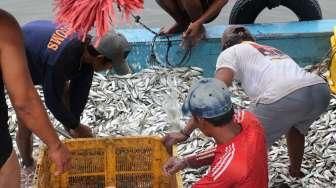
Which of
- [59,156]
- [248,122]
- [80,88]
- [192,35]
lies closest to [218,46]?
[192,35]

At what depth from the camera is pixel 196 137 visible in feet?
17.3

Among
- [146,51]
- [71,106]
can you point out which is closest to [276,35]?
[146,51]

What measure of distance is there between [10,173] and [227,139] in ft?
3.26

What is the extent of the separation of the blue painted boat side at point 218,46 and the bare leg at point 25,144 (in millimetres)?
2005

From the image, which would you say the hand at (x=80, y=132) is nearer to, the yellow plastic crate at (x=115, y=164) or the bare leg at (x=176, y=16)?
the yellow plastic crate at (x=115, y=164)

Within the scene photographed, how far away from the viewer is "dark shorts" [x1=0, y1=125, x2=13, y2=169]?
3068mm

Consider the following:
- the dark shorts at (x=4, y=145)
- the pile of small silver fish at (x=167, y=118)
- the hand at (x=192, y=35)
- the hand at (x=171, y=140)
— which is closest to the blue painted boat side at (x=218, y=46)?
the hand at (x=192, y=35)

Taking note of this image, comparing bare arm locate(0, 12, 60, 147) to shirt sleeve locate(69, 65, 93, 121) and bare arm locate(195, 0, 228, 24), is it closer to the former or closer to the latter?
shirt sleeve locate(69, 65, 93, 121)

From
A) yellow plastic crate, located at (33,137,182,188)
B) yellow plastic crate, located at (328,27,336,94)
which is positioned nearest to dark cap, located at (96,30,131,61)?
yellow plastic crate, located at (33,137,182,188)

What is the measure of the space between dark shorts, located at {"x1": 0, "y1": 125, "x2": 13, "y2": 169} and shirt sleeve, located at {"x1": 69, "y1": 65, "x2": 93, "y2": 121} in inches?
46.7

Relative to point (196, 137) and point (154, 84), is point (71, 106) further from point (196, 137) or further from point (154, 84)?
point (154, 84)

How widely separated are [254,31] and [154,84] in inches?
49.4

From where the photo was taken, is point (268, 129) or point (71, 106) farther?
point (71, 106)

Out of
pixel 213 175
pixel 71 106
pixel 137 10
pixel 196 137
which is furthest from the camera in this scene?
pixel 196 137
